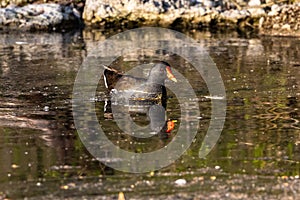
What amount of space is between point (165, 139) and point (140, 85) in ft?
7.31

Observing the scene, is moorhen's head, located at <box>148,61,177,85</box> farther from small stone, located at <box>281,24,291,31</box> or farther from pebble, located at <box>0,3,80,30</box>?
pebble, located at <box>0,3,80,30</box>

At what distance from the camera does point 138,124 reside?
31.0ft

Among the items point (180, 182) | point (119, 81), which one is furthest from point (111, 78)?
point (180, 182)

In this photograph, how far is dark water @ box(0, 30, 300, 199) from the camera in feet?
23.2

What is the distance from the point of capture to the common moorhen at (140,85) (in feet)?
35.4

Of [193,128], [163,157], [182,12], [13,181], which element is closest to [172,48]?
[182,12]

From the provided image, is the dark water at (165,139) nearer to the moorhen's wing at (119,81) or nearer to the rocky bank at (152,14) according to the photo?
the moorhen's wing at (119,81)

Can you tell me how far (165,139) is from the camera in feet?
28.7

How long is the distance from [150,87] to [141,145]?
2.41 meters

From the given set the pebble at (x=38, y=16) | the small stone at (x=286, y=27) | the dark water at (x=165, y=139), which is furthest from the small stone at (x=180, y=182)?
the pebble at (x=38, y=16)

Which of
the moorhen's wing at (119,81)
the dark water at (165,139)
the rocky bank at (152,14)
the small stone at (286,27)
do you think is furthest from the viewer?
the rocky bank at (152,14)

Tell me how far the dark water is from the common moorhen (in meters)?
0.22

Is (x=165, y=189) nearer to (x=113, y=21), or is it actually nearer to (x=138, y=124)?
(x=138, y=124)

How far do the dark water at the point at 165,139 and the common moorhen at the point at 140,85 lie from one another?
22 centimetres
